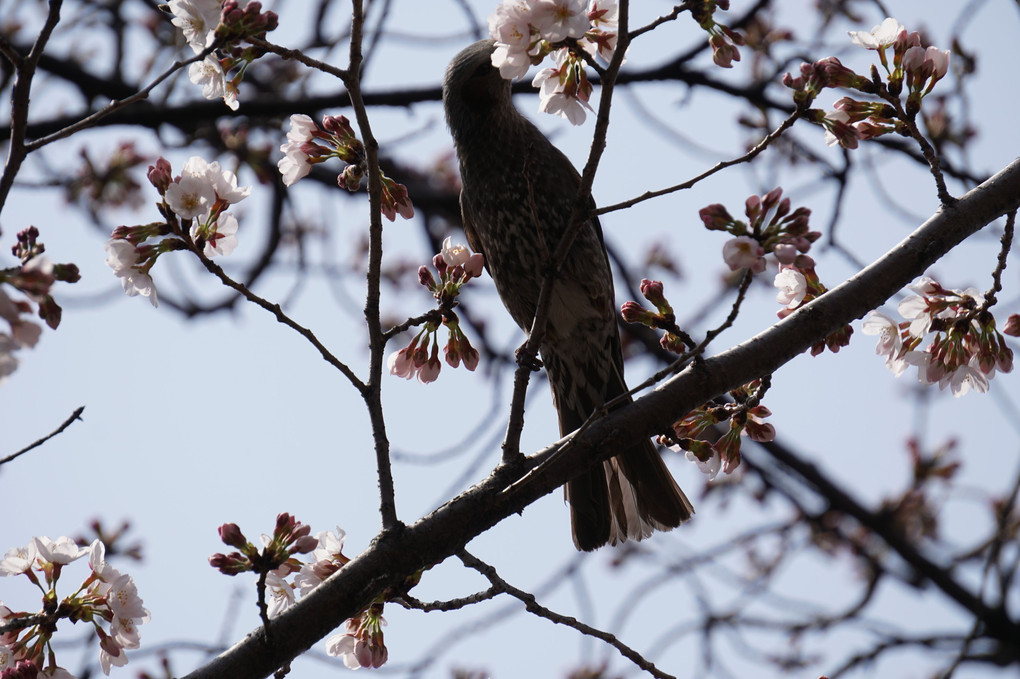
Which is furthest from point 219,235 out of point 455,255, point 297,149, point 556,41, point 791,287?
point 791,287

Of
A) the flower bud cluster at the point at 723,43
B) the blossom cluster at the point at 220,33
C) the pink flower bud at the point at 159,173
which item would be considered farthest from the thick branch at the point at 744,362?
the blossom cluster at the point at 220,33

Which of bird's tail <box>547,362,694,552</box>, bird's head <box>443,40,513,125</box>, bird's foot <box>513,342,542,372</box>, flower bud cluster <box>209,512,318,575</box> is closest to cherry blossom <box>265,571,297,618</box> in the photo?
flower bud cluster <box>209,512,318,575</box>

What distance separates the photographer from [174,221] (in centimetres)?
190

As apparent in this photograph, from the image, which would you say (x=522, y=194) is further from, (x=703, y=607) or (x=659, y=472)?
(x=703, y=607)

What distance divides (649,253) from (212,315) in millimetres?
3544

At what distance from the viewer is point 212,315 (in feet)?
16.3

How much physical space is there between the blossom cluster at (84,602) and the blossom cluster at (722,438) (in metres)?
1.36

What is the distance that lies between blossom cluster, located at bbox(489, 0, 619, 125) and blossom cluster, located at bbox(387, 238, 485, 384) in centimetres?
41

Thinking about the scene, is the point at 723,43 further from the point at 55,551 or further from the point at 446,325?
the point at 55,551

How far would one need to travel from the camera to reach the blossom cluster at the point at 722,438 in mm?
2281

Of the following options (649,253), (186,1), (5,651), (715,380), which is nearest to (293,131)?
(186,1)

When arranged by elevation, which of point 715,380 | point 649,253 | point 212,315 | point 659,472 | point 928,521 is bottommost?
point 715,380

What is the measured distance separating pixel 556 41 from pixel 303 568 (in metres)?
1.32

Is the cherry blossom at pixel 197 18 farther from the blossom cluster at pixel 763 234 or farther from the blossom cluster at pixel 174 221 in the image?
the blossom cluster at pixel 763 234
